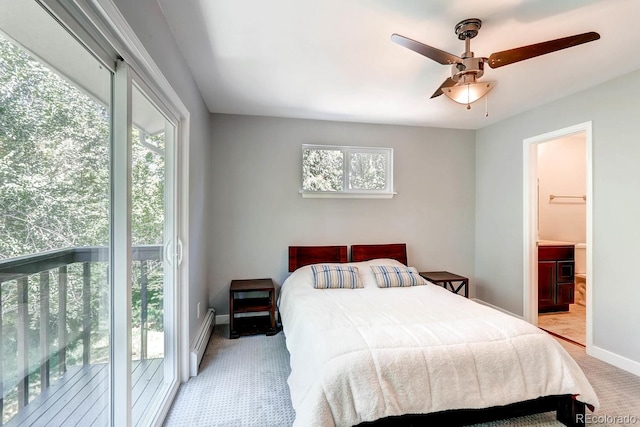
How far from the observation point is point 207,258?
328 centimetres

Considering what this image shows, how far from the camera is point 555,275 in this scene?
3.82 m

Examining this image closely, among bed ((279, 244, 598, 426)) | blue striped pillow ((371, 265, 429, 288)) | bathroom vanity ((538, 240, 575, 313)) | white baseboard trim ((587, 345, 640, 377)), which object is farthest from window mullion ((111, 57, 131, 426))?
bathroom vanity ((538, 240, 575, 313))

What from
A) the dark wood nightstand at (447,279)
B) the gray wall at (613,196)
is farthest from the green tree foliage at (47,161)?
the gray wall at (613,196)

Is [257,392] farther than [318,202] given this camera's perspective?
No

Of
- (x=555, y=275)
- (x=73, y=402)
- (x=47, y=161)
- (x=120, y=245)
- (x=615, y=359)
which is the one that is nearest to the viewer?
(x=47, y=161)

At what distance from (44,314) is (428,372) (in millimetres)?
1709

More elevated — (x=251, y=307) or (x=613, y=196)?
(x=613, y=196)

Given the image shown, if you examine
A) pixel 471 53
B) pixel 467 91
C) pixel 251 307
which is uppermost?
pixel 471 53

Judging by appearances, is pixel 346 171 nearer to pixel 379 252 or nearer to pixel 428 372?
pixel 379 252

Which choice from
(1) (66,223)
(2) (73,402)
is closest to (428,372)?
(2) (73,402)

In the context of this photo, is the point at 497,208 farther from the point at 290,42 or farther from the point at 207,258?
the point at 207,258

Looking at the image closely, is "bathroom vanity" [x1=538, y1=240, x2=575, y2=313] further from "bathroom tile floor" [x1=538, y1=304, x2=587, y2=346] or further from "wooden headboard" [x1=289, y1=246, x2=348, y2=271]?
"wooden headboard" [x1=289, y1=246, x2=348, y2=271]

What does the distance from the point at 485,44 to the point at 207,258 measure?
10.3 feet

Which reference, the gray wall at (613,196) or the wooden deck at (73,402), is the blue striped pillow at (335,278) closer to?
the wooden deck at (73,402)
